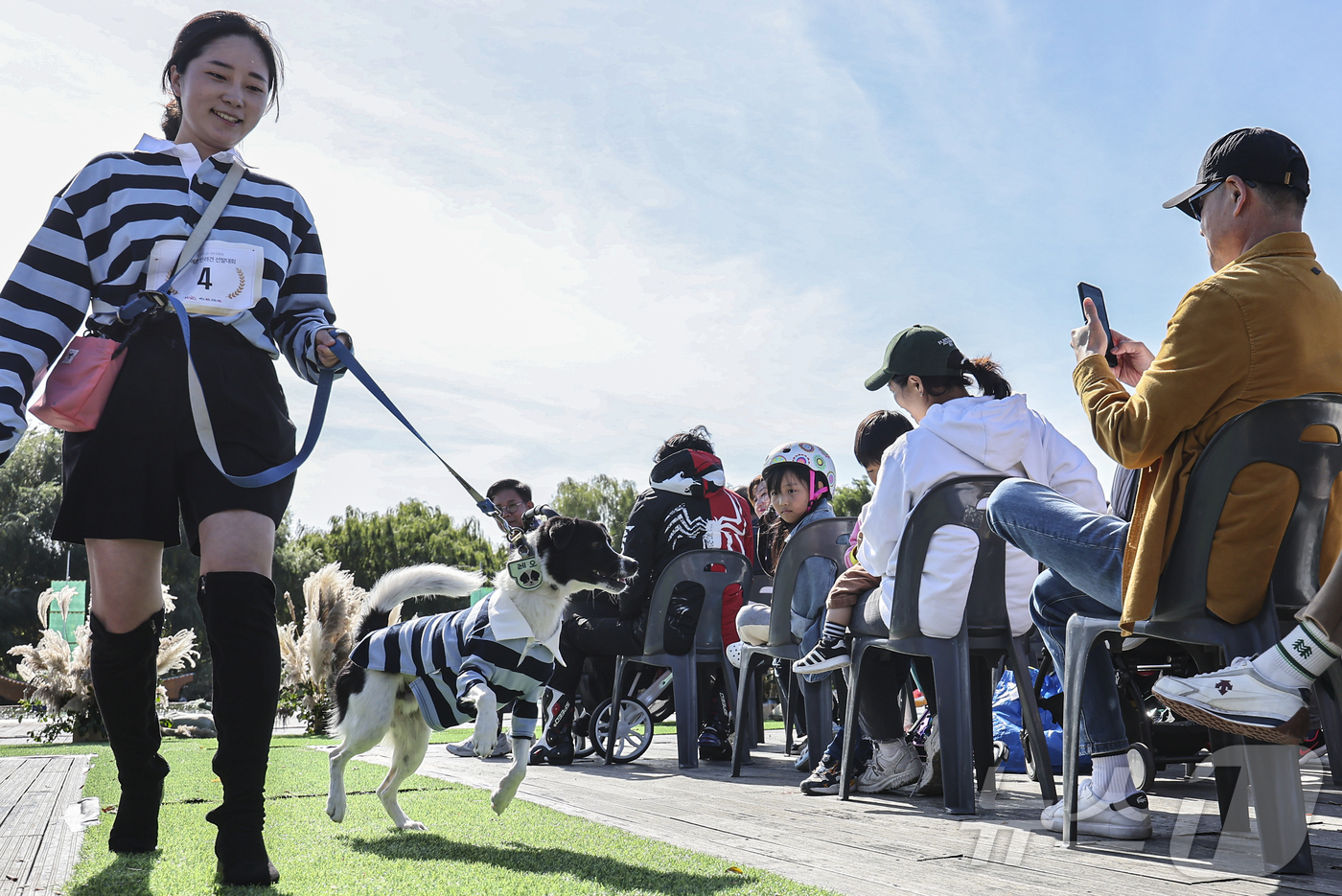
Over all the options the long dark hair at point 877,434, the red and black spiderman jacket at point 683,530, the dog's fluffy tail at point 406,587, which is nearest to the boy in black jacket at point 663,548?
the red and black spiderman jacket at point 683,530

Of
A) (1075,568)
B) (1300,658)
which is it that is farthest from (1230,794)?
(1300,658)

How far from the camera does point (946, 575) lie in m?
3.50

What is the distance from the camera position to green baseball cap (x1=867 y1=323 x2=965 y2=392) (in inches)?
165

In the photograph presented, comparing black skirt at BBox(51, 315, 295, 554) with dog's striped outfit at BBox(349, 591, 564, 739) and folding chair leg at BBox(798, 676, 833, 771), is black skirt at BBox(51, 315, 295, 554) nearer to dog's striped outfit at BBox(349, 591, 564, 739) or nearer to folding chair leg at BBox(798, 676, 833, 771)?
dog's striped outfit at BBox(349, 591, 564, 739)

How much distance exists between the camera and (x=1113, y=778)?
282 cm

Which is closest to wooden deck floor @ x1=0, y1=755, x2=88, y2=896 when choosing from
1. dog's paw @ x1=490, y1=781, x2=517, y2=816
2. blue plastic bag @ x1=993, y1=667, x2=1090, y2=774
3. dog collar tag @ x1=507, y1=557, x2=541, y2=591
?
dog's paw @ x1=490, y1=781, x2=517, y2=816

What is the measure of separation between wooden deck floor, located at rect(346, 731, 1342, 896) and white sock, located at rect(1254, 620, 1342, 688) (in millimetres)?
494

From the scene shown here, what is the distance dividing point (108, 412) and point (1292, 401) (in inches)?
113

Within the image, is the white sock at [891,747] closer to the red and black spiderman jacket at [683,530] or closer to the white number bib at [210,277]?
the red and black spiderman jacket at [683,530]

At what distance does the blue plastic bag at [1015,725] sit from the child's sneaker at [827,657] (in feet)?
3.36

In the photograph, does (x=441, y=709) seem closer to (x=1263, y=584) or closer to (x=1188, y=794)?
(x=1263, y=584)

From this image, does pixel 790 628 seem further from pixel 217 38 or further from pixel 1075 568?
pixel 217 38

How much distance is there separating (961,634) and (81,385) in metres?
2.90

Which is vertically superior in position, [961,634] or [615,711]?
[961,634]
